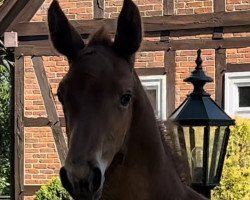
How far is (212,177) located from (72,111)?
2.54m

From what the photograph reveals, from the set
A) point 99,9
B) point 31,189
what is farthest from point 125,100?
point 31,189

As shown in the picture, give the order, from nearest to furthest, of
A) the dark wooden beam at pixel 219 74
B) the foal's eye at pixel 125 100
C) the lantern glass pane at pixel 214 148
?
the foal's eye at pixel 125 100 < the lantern glass pane at pixel 214 148 < the dark wooden beam at pixel 219 74

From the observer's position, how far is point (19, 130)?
11.4m

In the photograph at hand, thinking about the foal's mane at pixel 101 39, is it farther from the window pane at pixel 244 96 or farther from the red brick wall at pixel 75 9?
the red brick wall at pixel 75 9

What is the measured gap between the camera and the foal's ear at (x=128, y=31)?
2752 millimetres

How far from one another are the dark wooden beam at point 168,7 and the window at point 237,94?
1297mm

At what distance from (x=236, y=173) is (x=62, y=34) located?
6.44m

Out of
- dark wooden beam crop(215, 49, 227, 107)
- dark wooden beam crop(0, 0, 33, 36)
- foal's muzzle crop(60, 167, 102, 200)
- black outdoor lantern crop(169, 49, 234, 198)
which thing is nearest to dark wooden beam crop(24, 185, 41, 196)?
dark wooden beam crop(0, 0, 33, 36)

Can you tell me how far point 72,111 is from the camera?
8.57ft

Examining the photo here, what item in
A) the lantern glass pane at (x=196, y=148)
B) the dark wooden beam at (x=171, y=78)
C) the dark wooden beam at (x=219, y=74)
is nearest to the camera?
the lantern glass pane at (x=196, y=148)

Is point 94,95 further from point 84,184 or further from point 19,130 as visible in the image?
point 19,130

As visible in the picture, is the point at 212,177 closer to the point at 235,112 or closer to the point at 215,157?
the point at 215,157

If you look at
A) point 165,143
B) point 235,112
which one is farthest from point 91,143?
point 235,112

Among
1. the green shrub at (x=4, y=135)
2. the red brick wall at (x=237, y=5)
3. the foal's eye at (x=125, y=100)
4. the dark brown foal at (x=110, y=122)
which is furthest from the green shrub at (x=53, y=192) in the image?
the green shrub at (x=4, y=135)
